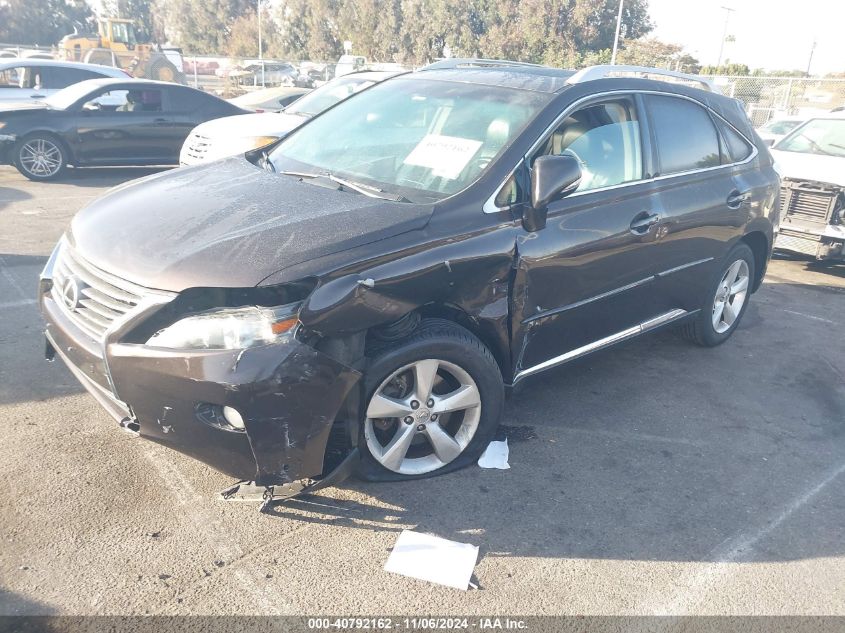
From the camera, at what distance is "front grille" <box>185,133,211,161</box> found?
8719 millimetres

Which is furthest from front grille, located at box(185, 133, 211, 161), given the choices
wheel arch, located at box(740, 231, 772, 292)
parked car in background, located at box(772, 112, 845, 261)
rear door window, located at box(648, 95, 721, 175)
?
parked car in background, located at box(772, 112, 845, 261)

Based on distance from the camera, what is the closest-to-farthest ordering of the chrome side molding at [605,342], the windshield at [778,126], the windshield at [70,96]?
the chrome side molding at [605,342]
the windshield at [70,96]
the windshield at [778,126]

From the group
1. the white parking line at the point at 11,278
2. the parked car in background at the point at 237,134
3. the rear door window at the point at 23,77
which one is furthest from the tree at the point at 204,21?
the white parking line at the point at 11,278

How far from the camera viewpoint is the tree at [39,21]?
188ft

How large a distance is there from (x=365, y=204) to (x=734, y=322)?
11.7 ft

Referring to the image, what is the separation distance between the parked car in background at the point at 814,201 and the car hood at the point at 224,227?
18.1 feet

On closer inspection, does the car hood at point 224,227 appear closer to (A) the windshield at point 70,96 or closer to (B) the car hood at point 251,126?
(B) the car hood at point 251,126

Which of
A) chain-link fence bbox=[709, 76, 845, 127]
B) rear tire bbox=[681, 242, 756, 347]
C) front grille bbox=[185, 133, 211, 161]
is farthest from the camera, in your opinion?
chain-link fence bbox=[709, 76, 845, 127]

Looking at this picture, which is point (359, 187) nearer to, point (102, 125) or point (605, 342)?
point (605, 342)

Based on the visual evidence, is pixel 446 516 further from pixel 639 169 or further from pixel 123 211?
pixel 639 169

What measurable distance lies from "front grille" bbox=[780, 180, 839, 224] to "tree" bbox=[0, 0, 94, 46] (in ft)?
209

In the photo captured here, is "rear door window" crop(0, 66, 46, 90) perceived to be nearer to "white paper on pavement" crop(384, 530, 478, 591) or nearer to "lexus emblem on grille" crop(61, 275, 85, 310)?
"lexus emblem on grille" crop(61, 275, 85, 310)

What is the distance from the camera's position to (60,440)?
139 inches

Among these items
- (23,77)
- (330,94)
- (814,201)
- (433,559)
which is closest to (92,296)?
(433,559)
